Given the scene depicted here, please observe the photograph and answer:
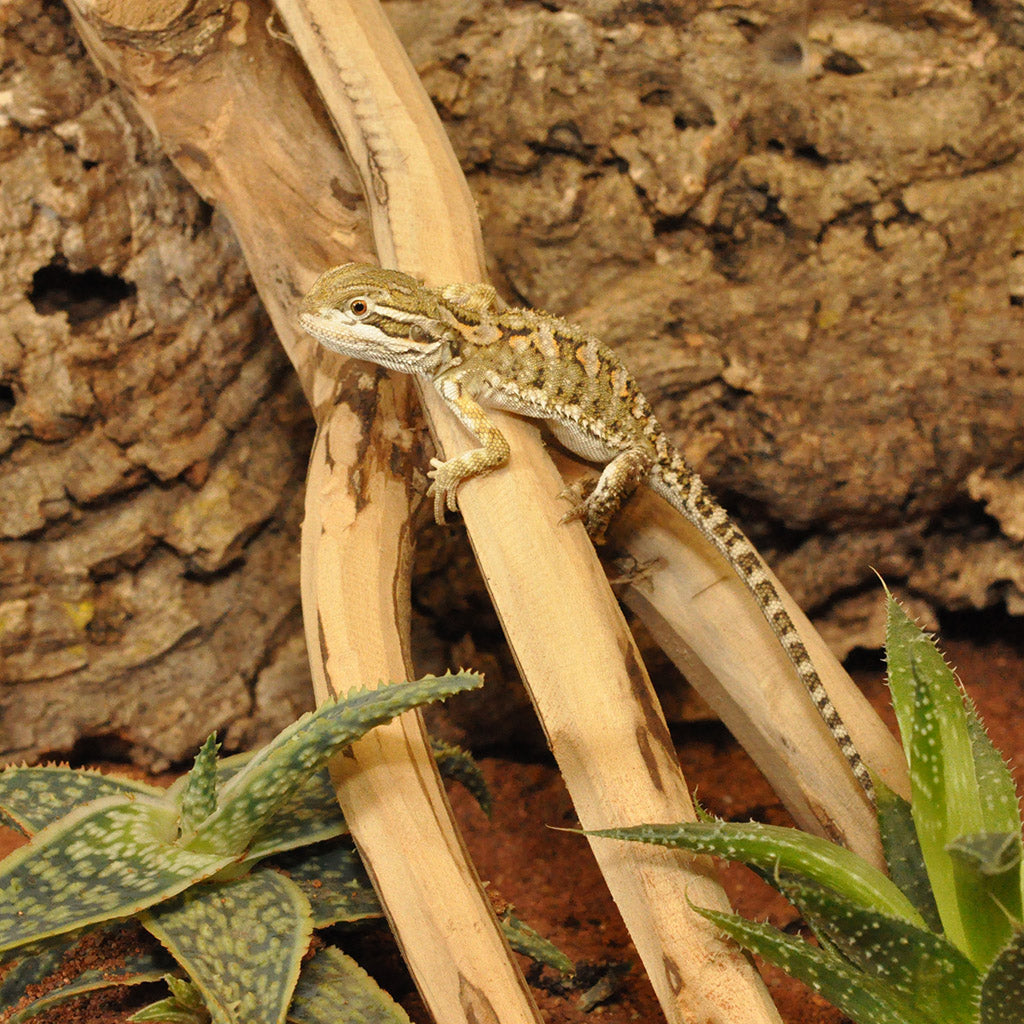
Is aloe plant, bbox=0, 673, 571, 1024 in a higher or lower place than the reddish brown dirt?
higher

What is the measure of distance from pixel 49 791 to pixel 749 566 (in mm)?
1914

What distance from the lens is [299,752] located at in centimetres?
206

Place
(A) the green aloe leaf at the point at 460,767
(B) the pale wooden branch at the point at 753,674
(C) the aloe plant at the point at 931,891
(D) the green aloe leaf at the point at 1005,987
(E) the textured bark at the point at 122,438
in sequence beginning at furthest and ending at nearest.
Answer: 1. (E) the textured bark at the point at 122,438
2. (A) the green aloe leaf at the point at 460,767
3. (B) the pale wooden branch at the point at 753,674
4. (C) the aloe plant at the point at 931,891
5. (D) the green aloe leaf at the point at 1005,987

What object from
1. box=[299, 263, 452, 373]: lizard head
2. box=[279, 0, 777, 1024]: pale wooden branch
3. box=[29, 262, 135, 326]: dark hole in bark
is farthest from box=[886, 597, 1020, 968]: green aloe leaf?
box=[29, 262, 135, 326]: dark hole in bark

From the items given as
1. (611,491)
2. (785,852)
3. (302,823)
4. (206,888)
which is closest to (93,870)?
(206,888)

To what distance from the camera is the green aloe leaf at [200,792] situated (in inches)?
86.2

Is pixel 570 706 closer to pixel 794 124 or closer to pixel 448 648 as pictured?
pixel 448 648

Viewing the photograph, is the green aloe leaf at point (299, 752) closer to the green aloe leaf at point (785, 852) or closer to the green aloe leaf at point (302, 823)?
→ the green aloe leaf at point (302, 823)

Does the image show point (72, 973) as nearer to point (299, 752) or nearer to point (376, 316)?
point (299, 752)

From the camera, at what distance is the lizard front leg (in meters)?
2.60

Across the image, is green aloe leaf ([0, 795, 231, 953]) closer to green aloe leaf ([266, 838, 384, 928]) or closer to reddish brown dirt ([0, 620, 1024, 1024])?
green aloe leaf ([266, 838, 384, 928])

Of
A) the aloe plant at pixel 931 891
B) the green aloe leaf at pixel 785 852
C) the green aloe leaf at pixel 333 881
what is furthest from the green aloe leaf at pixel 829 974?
the green aloe leaf at pixel 333 881

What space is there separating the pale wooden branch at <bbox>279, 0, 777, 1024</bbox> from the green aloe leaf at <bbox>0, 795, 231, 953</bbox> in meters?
0.85

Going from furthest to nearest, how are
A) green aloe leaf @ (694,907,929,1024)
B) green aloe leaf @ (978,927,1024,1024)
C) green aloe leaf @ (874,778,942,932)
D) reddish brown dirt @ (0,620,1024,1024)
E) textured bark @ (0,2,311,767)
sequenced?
1. textured bark @ (0,2,311,767)
2. reddish brown dirt @ (0,620,1024,1024)
3. green aloe leaf @ (874,778,942,932)
4. green aloe leaf @ (694,907,929,1024)
5. green aloe leaf @ (978,927,1024,1024)
